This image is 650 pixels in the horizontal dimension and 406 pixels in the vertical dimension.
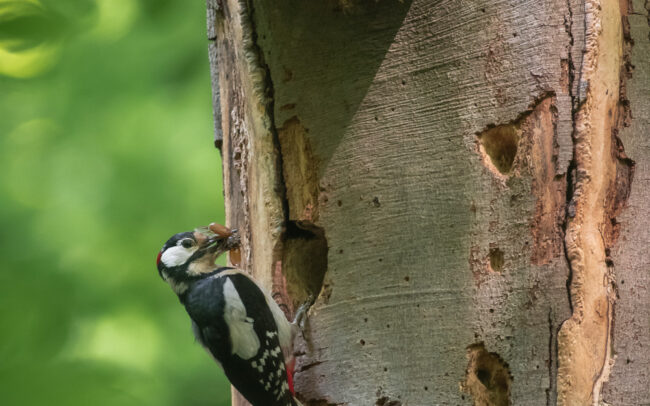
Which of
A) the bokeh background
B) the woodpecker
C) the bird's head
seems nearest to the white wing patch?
the woodpecker

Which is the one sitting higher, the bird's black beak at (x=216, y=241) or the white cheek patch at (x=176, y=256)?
the bird's black beak at (x=216, y=241)

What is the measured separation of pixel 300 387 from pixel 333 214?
0.55 metres

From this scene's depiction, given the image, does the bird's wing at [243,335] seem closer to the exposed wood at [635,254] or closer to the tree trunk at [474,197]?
the tree trunk at [474,197]

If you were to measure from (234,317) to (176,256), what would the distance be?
1.41 ft

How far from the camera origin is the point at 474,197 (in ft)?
7.39

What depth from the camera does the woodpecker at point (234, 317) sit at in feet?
8.91

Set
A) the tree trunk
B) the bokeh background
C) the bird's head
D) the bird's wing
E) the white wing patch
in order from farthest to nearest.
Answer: the bokeh background, the bird's head, the white wing patch, the bird's wing, the tree trunk

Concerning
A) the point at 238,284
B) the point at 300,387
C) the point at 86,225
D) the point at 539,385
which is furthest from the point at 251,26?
the point at 86,225

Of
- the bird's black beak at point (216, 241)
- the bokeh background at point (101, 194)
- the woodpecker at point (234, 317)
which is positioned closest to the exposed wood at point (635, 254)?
the woodpecker at point (234, 317)

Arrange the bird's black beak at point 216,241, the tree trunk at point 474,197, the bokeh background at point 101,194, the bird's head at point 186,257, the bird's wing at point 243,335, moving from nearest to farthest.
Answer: the tree trunk at point 474,197 < the bird's wing at point 243,335 < the bird's black beak at point 216,241 < the bird's head at point 186,257 < the bokeh background at point 101,194

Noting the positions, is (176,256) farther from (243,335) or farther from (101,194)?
(101,194)

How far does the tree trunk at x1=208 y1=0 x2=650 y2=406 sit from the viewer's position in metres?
2.13

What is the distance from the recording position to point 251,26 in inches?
109

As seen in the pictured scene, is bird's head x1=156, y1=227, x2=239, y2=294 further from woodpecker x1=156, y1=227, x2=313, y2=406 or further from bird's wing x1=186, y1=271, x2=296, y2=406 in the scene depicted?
bird's wing x1=186, y1=271, x2=296, y2=406
